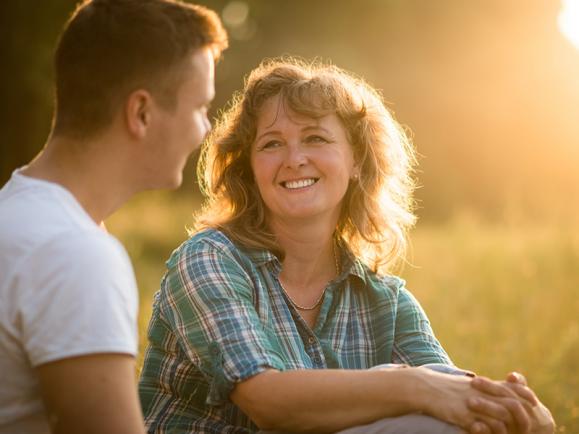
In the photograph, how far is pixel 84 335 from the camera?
1.82 m

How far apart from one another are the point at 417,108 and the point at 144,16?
2035 cm

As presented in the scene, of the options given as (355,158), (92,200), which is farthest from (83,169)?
(355,158)

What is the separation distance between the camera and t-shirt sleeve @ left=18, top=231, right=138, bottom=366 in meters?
1.82

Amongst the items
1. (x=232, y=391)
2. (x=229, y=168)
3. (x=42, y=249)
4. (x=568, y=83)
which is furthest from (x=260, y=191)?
(x=568, y=83)

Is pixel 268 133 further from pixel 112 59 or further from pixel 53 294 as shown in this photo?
pixel 53 294

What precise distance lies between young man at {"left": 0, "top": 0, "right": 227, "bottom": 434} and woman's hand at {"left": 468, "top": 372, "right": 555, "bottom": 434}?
1.15 m

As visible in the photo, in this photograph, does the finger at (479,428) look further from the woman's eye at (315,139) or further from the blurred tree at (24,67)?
the blurred tree at (24,67)

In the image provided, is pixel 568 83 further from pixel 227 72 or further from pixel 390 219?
pixel 390 219

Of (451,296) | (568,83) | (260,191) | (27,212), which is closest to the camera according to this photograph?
(27,212)


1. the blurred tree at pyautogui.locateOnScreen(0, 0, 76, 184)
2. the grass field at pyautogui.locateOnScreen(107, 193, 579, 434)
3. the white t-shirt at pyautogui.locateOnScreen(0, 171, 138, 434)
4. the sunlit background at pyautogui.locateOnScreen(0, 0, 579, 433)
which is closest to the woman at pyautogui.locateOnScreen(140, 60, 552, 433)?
the white t-shirt at pyautogui.locateOnScreen(0, 171, 138, 434)

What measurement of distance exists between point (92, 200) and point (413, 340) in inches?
64.1

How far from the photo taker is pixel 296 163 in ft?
11.2

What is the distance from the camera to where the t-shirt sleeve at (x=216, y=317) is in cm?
275

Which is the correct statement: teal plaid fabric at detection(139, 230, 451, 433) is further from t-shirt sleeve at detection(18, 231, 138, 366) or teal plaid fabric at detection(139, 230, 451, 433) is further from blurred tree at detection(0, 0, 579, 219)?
blurred tree at detection(0, 0, 579, 219)
